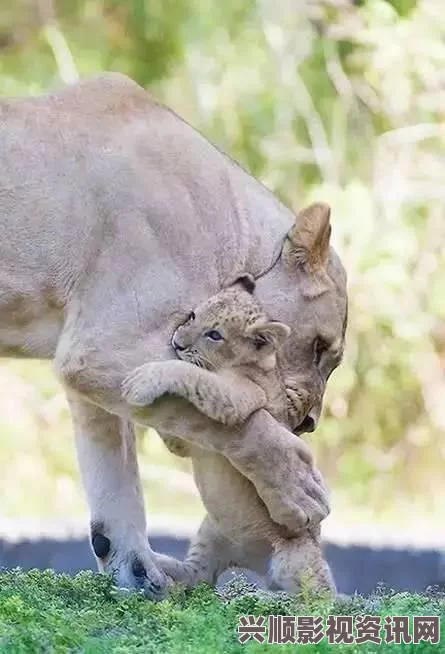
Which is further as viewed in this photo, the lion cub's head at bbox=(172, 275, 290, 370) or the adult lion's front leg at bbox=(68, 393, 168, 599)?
the adult lion's front leg at bbox=(68, 393, 168, 599)

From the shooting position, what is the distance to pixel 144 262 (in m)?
4.64

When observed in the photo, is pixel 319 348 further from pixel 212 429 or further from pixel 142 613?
pixel 142 613

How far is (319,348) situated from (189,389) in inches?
20.5

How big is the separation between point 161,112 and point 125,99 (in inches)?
4.6

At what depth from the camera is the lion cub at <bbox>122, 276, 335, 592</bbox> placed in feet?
14.9

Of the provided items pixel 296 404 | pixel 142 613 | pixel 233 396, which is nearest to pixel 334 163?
pixel 296 404

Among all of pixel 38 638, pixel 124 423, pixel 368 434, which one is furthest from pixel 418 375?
pixel 38 638

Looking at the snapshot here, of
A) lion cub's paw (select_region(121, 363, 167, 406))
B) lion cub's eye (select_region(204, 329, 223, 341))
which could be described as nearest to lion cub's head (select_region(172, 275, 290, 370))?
lion cub's eye (select_region(204, 329, 223, 341))

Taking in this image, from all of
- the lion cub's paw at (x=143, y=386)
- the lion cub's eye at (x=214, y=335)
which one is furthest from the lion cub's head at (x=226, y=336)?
the lion cub's paw at (x=143, y=386)

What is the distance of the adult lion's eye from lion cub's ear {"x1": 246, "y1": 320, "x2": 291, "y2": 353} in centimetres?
18

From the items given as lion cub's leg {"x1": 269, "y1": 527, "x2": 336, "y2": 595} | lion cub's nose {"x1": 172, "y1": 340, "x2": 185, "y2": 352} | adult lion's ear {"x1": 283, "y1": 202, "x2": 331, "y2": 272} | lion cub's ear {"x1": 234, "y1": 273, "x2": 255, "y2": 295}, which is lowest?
lion cub's leg {"x1": 269, "y1": 527, "x2": 336, "y2": 595}

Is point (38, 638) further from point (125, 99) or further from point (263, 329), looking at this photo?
point (125, 99)

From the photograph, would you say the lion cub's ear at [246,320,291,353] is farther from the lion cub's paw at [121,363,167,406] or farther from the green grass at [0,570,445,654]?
the green grass at [0,570,445,654]

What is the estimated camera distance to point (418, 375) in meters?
11.4
